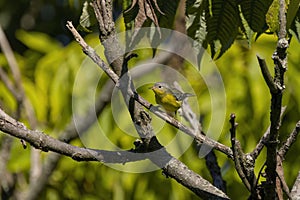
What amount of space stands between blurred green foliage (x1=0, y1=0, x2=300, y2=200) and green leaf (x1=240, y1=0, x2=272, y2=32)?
1.53ft

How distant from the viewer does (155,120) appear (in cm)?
148

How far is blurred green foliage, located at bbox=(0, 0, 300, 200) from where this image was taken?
1.71 metres

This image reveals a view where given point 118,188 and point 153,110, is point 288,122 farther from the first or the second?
point 153,110

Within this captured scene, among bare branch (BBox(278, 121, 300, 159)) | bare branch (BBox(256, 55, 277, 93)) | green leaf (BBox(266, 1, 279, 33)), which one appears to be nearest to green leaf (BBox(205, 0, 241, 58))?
green leaf (BBox(266, 1, 279, 33))

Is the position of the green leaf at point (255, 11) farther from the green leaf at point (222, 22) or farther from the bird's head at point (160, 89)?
the bird's head at point (160, 89)

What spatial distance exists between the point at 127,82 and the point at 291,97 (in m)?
0.87

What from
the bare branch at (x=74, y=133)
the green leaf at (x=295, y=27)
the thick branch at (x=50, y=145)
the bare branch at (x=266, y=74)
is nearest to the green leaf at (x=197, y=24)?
the green leaf at (x=295, y=27)

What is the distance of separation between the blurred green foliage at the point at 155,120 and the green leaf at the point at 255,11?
0.47 m

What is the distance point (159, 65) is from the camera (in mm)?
1810

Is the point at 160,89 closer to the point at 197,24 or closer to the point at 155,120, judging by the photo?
the point at 197,24

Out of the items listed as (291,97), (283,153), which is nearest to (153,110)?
(283,153)

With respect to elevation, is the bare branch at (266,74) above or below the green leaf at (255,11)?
above

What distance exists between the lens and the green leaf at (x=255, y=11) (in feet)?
3.49

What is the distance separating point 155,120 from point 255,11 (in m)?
0.47
